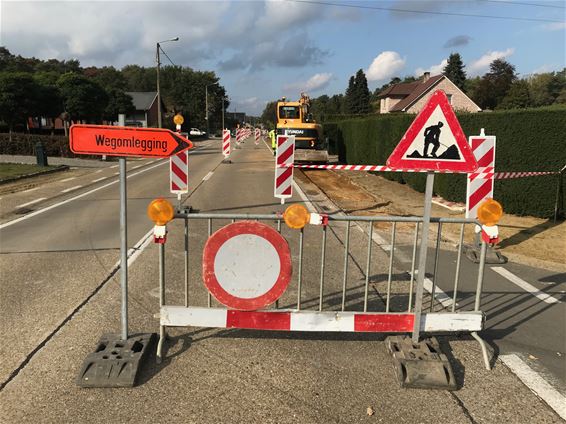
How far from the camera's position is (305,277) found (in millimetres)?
5730

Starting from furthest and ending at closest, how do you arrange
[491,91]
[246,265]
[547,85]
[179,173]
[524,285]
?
[547,85]
[491,91]
[179,173]
[524,285]
[246,265]

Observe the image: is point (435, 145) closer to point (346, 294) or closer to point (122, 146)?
point (346, 294)

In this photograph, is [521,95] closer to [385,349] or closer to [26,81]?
[26,81]

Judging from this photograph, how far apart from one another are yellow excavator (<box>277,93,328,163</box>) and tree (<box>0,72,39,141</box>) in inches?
780


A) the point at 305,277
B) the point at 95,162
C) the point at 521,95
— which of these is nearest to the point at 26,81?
the point at 95,162

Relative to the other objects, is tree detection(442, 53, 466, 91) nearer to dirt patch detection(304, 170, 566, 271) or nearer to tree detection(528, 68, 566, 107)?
tree detection(528, 68, 566, 107)

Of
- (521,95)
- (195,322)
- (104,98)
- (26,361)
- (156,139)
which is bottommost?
(26,361)

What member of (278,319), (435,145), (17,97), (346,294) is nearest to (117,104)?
→ (17,97)

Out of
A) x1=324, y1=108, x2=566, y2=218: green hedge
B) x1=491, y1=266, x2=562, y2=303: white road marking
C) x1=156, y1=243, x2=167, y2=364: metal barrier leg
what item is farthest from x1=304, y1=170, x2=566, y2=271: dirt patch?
x1=156, y1=243, x2=167, y2=364: metal barrier leg

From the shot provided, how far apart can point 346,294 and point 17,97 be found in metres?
34.6

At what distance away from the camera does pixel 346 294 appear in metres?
5.15

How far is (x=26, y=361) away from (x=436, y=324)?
3.41 m

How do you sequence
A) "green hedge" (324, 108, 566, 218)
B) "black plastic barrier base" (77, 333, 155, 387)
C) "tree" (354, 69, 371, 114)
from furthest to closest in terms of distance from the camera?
"tree" (354, 69, 371, 114) < "green hedge" (324, 108, 566, 218) < "black plastic barrier base" (77, 333, 155, 387)

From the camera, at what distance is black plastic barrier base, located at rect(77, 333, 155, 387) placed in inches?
129
